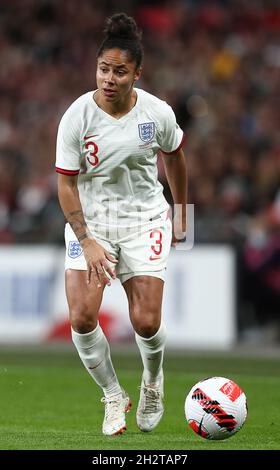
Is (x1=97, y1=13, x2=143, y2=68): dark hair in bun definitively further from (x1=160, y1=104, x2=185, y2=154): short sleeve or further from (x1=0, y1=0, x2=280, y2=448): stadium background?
(x1=0, y1=0, x2=280, y2=448): stadium background

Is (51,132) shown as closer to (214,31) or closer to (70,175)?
(214,31)

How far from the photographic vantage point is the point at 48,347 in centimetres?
1491

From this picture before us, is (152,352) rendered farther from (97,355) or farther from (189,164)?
(189,164)

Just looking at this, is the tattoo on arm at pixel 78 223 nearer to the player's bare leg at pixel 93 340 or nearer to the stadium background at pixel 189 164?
the player's bare leg at pixel 93 340

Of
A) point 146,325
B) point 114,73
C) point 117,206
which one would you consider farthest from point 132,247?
point 114,73

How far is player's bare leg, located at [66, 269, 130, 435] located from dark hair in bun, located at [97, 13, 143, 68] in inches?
57.4

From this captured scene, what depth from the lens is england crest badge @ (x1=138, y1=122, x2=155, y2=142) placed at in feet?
24.2

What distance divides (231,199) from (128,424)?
7989 mm

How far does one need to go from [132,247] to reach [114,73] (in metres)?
1.16

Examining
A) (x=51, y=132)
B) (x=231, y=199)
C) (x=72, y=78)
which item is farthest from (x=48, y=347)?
(x=72, y=78)

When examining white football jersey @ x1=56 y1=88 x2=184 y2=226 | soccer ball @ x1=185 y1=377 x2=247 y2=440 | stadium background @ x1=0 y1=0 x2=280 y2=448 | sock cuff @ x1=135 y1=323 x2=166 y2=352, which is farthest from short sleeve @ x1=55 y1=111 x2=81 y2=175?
stadium background @ x1=0 y1=0 x2=280 y2=448

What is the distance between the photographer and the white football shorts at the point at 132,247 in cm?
741

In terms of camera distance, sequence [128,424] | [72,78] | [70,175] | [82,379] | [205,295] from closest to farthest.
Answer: [70,175], [128,424], [82,379], [205,295], [72,78]

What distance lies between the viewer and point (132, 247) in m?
7.45
